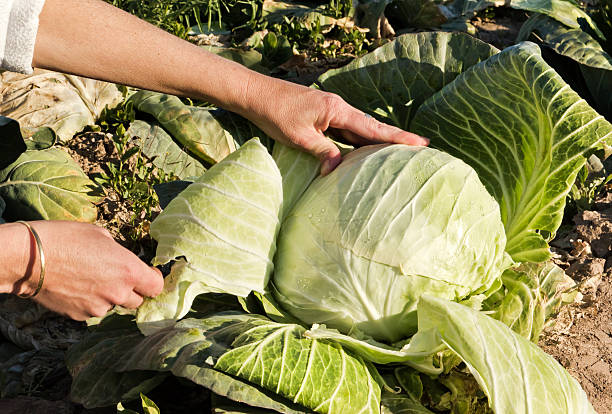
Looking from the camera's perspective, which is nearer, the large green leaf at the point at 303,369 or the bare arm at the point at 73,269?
the large green leaf at the point at 303,369

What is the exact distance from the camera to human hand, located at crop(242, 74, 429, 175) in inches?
113

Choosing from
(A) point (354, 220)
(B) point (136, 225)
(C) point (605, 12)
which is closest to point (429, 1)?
(C) point (605, 12)

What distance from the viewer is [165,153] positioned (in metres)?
3.33

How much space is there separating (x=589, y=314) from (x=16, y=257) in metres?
2.56

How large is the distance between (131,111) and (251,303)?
186 cm

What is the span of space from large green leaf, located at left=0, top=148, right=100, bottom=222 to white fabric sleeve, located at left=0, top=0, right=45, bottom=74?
95 cm

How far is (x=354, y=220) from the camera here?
2436 millimetres

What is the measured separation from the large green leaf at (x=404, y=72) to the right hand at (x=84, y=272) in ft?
4.84

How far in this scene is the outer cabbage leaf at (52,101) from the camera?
3.92 m

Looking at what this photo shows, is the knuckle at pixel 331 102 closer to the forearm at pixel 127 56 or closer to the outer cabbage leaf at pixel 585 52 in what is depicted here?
the forearm at pixel 127 56

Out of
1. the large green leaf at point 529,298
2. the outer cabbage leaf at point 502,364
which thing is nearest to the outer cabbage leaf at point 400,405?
the outer cabbage leaf at point 502,364

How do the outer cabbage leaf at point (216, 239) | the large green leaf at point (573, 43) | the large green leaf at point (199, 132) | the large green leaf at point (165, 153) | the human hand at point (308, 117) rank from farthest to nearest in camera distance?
1. the large green leaf at point (573, 43)
2. the large green leaf at point (165, 153)
3. the large green leaf at point (199, 132)
4. the human hand at point (308, 117)
5. the outer cabbage leaf at point (216, 239)

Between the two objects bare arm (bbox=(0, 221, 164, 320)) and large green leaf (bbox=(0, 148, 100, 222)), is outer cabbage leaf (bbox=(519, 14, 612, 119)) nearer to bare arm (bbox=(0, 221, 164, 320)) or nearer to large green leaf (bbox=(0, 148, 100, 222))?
large green leaf (bbox=(0, 148, 100, 222))

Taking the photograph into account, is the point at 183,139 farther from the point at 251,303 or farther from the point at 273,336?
the point at 273,336
